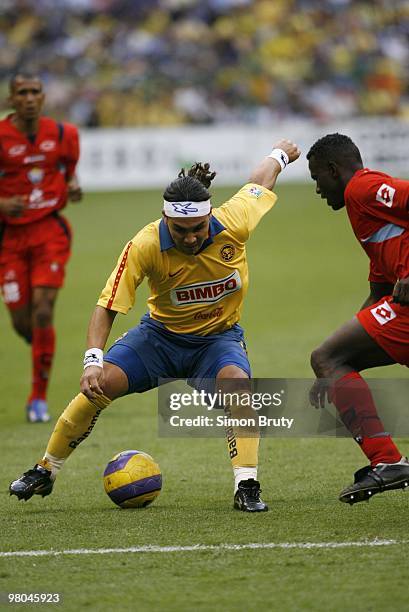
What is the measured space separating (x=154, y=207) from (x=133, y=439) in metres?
16.0

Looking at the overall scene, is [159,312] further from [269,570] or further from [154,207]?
[154,207]

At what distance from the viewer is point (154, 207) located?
25.1 m

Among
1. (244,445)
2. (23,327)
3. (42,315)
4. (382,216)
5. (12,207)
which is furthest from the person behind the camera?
(23,327)

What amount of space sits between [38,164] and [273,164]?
356cm

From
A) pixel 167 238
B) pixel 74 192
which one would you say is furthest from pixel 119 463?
pixel 74 192

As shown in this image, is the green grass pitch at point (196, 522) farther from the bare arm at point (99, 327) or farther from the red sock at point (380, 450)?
the bare arm at point (99, 327)

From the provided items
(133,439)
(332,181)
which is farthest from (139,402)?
(332,181)

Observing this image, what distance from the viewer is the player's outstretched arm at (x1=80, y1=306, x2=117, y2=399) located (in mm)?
6277

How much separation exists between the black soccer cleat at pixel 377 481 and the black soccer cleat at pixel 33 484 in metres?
1.81

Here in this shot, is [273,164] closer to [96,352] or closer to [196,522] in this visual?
[96,352]

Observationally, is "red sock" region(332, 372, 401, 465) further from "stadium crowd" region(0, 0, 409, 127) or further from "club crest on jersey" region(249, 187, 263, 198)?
Result: "stadium crowd" region(0, 0, 409, 127)

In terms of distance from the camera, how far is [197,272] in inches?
269

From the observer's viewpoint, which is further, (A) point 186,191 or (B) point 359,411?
(A) point 186,191

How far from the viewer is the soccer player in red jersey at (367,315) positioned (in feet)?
20.1
